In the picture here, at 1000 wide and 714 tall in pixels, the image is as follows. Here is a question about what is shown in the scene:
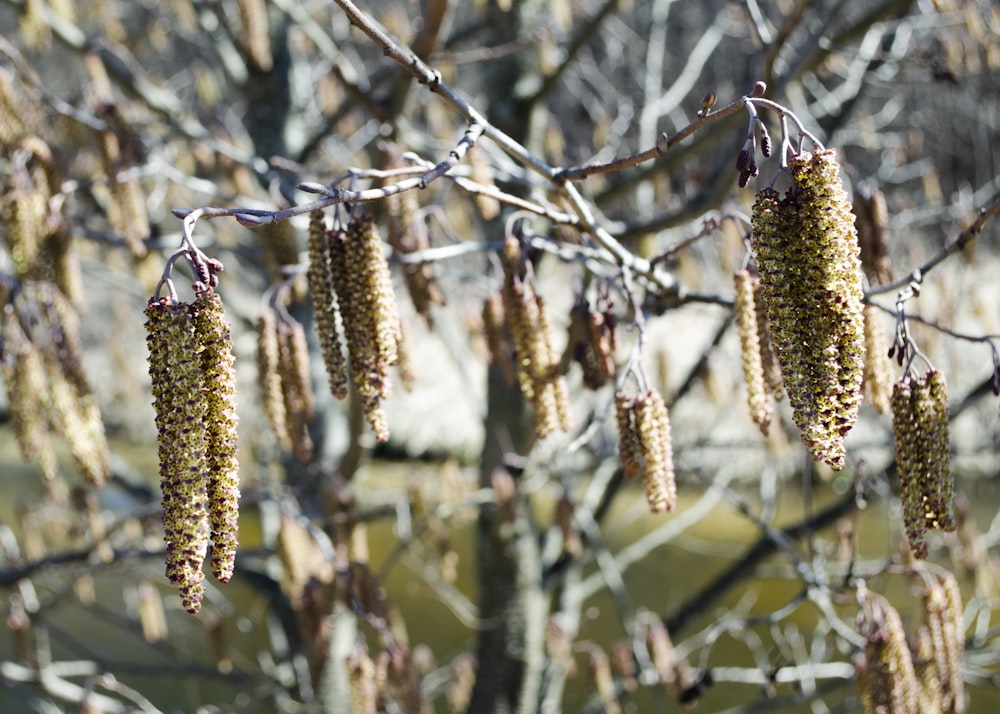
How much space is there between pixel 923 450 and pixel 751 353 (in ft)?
1.09

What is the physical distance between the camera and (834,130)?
3346 mm

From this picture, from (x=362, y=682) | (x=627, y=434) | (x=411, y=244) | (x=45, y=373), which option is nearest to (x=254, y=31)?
(x=411, y=244)

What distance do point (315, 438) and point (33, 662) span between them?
1339 millimetres

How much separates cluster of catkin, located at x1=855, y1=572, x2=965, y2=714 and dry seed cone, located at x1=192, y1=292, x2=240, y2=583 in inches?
57.6

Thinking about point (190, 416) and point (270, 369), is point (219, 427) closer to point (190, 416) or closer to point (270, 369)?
point (190, 416)

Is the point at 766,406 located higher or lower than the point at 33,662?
higher

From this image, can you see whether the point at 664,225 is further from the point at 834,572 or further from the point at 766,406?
the point at 834,572

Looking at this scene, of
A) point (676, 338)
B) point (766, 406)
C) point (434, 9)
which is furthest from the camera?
point (676, 338)

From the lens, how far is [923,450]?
1557 mm

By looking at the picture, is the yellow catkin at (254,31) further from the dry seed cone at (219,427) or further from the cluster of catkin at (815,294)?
the cluster of catkin at (815,294)

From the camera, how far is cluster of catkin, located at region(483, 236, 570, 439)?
1908 mm

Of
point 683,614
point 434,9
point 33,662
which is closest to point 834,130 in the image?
point 434,9

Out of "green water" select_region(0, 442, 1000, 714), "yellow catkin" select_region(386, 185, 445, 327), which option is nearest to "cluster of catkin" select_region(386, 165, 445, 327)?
"yellow catkin" select_region(386, 185, 445, 327)

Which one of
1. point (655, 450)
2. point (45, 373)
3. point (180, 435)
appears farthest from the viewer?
point (45, 373)
